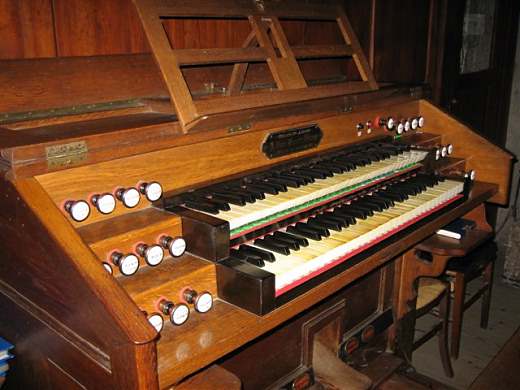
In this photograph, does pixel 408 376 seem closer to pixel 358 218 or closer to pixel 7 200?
pixel 358 218

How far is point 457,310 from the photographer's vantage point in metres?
3.18

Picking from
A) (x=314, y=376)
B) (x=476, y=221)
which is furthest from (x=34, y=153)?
(x=476, y=221)

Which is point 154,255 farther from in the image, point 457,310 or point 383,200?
point 457,310

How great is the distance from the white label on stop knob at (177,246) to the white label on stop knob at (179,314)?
0.59 ft

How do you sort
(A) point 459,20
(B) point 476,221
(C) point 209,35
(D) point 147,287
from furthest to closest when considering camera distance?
(A) point 459,20 → (B) point 476,221 → (C) point 209,35 → (D) point 147,287

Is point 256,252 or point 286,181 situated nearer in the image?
point 256,252

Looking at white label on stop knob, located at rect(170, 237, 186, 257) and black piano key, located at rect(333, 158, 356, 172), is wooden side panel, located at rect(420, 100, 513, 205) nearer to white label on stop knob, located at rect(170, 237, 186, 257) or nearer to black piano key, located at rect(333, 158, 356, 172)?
black piano key, located at rect(333, 158, 356, 172)

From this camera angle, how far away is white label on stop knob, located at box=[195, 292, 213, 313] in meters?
1.52

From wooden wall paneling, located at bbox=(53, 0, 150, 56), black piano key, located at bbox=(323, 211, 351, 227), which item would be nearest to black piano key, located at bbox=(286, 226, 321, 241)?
black piano key, located at bbox=(323, 211, 351, 227)

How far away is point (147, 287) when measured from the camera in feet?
4.82

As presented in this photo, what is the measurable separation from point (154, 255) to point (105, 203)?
0.21 meters

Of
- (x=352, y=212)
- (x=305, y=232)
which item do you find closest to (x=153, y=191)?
(x=305, y=232)

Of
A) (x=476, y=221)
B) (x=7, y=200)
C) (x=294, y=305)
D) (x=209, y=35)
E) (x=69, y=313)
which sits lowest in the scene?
(x=476, y=221)

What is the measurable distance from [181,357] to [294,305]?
41 cm
